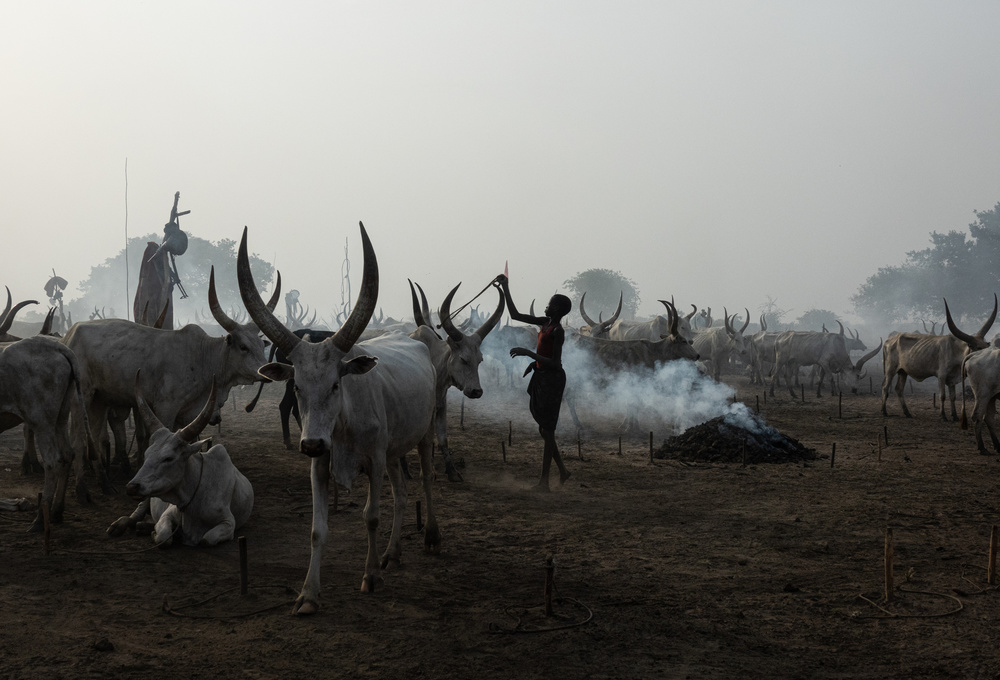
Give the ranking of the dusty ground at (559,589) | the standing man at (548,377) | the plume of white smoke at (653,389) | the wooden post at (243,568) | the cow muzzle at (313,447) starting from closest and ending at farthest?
1. the dusty ground at (559,589)
2. the cow muzzle at (313,447)
3. the wooden post at (243,568)
4. the standing man at (548,377)
5. the plume of white smoke at (653,389)

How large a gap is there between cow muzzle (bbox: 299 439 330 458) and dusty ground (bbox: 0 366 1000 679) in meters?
1.23

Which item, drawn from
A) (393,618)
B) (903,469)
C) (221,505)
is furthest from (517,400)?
(393,618)

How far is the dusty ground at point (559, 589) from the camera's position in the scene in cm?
501

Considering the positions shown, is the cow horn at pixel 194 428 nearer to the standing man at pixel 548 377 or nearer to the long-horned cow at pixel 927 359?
the standing man at pixel 548 377

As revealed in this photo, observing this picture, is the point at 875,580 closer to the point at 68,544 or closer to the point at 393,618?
the point at 393,618

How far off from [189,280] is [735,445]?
286ft

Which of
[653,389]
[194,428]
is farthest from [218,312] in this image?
[653,389]

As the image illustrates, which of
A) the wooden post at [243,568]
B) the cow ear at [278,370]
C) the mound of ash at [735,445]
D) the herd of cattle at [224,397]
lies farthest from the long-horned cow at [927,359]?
the wooden post at [243,568]

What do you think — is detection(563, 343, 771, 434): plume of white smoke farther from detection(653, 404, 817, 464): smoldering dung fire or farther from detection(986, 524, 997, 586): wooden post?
detection(986, 524, 997, 586): wooden post

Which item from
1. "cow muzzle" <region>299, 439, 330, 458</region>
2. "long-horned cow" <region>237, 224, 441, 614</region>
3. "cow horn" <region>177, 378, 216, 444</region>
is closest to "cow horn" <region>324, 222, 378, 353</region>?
"long-horned cow" <region>237, 224, 441, 614</region>

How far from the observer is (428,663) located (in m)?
4.98

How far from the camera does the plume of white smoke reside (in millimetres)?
17281

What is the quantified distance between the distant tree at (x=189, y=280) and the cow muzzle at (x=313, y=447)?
249ft

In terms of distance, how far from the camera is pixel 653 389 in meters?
17.4
